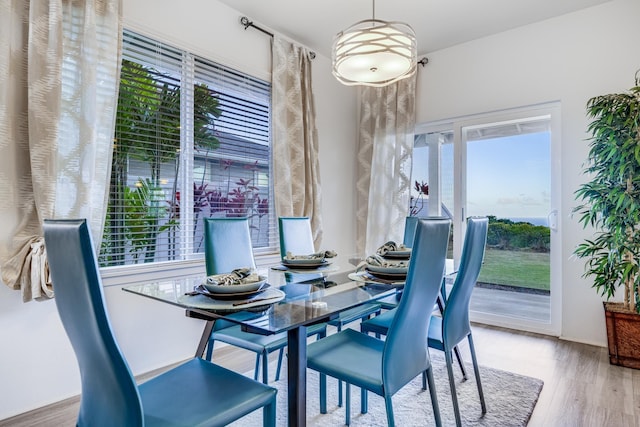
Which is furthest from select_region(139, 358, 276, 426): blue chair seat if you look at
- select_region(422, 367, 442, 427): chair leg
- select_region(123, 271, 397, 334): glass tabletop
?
select_region(422, 367, 442, 427): chair leg

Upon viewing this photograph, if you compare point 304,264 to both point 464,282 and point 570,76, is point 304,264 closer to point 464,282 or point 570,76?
point 464,282

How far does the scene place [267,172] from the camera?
335 cm

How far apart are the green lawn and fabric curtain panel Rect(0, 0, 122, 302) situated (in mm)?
3333

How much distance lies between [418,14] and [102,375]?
332cm

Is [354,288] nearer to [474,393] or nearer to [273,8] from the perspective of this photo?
[474,393]

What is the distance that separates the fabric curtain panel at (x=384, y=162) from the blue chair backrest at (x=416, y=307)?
2.50 meters

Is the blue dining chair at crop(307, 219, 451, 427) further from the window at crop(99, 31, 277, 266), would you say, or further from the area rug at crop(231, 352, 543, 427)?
the window at crop(99, 31, 277, 266)

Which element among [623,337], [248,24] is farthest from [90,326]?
[623,337]

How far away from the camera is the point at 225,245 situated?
6.97ft

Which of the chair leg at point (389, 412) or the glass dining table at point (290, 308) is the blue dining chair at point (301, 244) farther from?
the chair leg at point (389, 412)

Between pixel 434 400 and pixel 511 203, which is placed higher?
pixel 511 203

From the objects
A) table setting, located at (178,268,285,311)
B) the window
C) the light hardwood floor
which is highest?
the window

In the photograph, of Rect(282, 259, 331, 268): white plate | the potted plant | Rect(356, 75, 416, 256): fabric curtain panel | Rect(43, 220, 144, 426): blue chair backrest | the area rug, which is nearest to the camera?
Rect(43, 220, 144, 426): blue chair backrest

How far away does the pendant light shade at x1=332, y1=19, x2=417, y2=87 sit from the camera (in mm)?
1973
